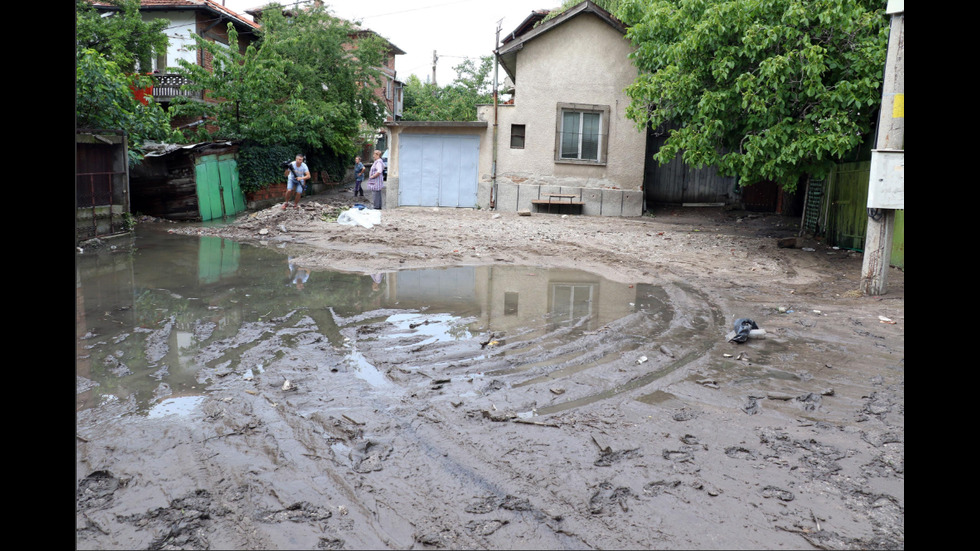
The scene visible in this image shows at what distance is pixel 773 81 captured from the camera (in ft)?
36.4

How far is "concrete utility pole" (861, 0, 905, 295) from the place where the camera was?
8195 mm

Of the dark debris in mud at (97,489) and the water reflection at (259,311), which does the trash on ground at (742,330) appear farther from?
the dark debris in mud at (97,489)

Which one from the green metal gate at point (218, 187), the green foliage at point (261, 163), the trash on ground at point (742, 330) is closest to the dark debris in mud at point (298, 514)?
the trash on ground at point (742, 330)

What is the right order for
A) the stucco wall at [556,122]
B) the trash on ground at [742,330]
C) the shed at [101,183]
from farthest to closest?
the stucco wall at [556,122]
the shed at [101,183]
the trash on ground at [742,330]

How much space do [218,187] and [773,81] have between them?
47.5 ft

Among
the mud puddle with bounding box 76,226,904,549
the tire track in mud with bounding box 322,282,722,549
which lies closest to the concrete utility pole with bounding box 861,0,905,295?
the mud puddle with bounding box 76,226,904,549

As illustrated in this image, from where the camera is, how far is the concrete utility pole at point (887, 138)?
8.20 metres

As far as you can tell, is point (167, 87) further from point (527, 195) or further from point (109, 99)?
point (527, 195)

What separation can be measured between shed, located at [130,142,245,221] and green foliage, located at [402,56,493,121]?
2446cm

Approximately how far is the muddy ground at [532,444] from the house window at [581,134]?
470 inches

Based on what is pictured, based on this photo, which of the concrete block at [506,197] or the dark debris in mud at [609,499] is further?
the concrete block at [506,197]

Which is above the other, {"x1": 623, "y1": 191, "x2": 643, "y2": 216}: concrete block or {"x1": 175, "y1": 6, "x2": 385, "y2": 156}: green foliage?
{"x1": 175, "y1": 6, "x2": 385, "y2": 156}: green foliage

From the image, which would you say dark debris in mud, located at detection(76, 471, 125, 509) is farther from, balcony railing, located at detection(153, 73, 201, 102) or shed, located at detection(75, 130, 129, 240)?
balcony railing, located at detection(153, 73, 201, 102)
